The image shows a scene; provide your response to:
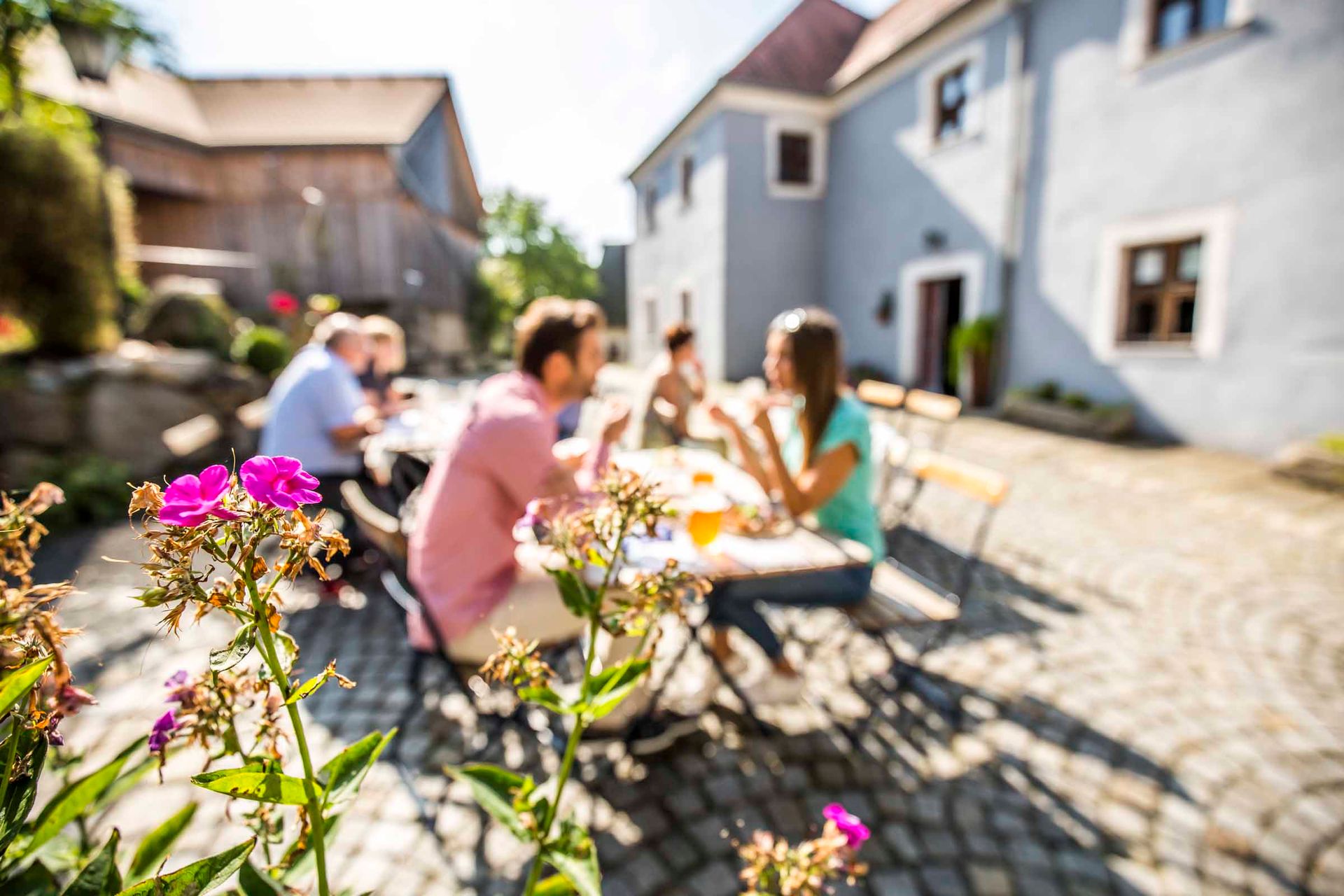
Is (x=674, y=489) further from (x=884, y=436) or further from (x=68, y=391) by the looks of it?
(x=68, y=391)

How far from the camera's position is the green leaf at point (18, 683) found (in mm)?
485

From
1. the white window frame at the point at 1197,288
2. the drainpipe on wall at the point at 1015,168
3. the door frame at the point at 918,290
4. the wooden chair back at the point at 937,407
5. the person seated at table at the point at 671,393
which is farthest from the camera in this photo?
the door frame at the point at 918,290

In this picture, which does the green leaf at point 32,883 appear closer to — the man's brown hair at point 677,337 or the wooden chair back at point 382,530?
the wooden chair back at point 382,530

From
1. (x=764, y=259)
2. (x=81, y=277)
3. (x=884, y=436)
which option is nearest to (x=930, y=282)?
(x=764, y=259)

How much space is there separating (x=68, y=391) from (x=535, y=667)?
8.04 m

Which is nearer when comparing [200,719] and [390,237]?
[200,719]

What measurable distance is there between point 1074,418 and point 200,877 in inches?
389

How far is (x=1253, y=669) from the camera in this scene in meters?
3.18

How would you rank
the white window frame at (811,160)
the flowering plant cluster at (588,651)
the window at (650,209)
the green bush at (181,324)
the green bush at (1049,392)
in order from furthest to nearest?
1. the window at (650,209)
2. the white window frame at (811,160)
3. the green bush at (1049,392)
4. the green bush at (181,324)
5. the flowering plant cluster at (588,651)

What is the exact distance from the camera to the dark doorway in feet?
39.6

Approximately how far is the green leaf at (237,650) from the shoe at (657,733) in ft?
6.72

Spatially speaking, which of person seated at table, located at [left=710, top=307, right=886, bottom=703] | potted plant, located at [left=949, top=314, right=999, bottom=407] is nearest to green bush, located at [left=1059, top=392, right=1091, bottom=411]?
potted plant, located at [left=949, top=314, right=999, bottom=407]

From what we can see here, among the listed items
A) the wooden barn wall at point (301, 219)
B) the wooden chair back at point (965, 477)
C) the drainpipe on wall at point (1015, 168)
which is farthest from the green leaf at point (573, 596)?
the wooden barn wall at point (301, 219)

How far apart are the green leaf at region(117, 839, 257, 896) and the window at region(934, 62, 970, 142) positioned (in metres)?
12.5
